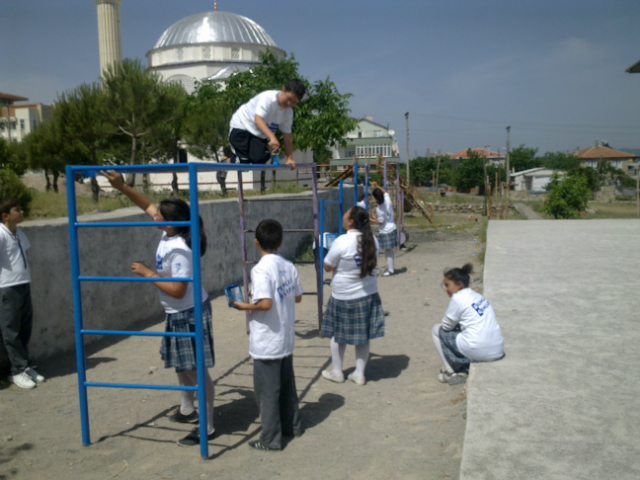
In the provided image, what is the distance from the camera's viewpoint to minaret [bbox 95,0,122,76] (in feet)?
103

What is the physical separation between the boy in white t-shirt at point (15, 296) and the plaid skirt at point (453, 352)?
348 cm

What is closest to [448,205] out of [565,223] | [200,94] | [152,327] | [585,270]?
[200,94]

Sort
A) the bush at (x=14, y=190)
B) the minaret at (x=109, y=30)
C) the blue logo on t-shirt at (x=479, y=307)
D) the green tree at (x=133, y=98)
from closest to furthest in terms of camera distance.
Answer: the blue logo on t-shirt at (x=479, y=307) < the bush at (x=14, y=190) < the green tree at (x=133, y=98) < the minaret at (x=109, y=30)

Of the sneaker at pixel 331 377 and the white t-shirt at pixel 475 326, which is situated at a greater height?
the white t-shirt at pixel 475 326

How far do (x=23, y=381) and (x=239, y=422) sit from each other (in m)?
2.03

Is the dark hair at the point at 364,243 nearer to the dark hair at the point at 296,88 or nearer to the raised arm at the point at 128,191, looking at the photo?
the dark hair at the point at 296,88

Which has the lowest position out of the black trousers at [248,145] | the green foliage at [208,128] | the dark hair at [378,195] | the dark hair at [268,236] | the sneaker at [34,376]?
the sneaker at [34,376]

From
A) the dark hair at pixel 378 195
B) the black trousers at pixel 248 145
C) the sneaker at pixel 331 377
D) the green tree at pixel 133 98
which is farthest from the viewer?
the green tree at pixel 133 98

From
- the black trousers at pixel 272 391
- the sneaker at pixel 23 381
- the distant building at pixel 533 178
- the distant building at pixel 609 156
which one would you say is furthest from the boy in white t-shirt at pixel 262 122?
the distant building at pixel 609 156

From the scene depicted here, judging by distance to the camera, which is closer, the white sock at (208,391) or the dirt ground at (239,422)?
the dirt ground at (239,422)

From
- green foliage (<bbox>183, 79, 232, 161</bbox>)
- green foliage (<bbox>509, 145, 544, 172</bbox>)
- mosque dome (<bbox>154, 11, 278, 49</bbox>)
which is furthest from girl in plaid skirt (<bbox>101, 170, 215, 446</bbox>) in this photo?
green foliage (<bbox>509, 145, 544, 172</bbox>)

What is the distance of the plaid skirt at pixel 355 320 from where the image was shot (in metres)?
4.54

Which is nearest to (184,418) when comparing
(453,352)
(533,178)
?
(453,352)

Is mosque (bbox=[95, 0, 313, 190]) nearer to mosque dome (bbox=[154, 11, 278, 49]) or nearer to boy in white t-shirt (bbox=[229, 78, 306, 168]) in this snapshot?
mosque dome (bbox=[154, 11, 278, 49])
